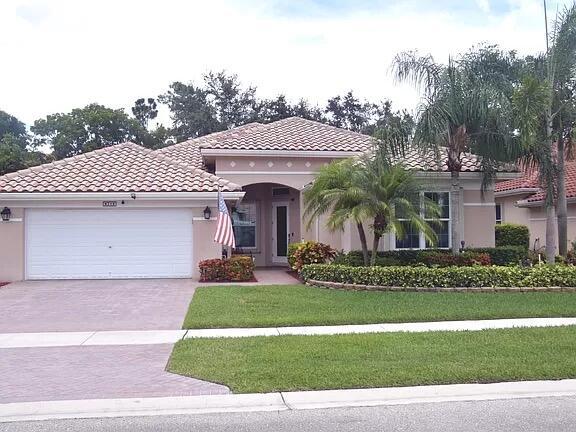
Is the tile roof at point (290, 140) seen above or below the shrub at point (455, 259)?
above

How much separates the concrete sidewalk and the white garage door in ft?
26.5

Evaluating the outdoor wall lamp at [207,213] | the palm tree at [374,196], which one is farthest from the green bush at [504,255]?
the outdoor wall lamp at [207,213]

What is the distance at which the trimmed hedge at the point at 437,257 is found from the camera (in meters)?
17.1

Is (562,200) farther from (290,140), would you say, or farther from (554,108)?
(290,140)

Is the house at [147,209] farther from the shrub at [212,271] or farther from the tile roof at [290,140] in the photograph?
the shrub at [212,271]

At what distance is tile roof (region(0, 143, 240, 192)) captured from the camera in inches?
712

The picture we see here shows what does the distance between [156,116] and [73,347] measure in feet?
207

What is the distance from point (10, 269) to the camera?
17906 millimetres

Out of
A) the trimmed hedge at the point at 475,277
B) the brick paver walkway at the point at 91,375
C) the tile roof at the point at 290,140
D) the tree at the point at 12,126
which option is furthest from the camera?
the tree at the point at 12,126

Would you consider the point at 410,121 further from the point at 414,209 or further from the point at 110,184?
the point at 110,184

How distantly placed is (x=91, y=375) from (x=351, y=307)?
20.0 ft

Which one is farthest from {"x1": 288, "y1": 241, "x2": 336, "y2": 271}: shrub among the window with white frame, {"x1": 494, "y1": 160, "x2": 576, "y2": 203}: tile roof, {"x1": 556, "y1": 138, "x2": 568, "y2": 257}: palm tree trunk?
{"x1": 494, "y1": 160, "x2": 576, "y2": 203}: tile roof

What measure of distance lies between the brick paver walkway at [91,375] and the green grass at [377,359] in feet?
0.96

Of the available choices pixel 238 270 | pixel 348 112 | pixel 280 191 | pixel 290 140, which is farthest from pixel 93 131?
pixel 238 270
